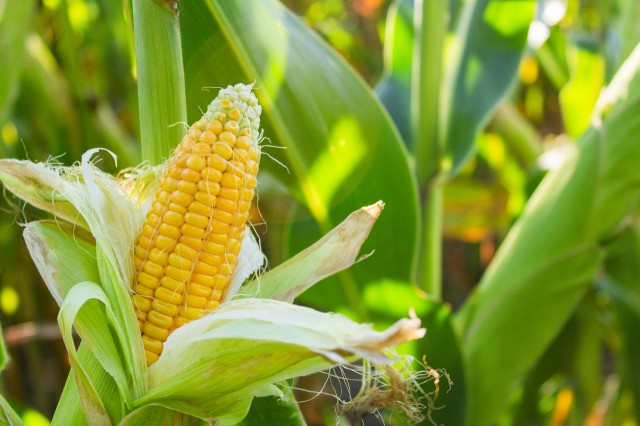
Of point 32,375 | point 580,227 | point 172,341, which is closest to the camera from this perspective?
point 172,341

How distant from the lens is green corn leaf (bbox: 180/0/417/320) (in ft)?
2.73

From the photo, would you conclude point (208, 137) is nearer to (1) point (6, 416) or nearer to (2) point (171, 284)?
(2) point (171, 284)

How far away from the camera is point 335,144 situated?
0.92 m

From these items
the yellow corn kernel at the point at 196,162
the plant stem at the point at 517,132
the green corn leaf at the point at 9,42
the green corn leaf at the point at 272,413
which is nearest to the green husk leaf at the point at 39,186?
the yellow corn kernel at the point at 196,162

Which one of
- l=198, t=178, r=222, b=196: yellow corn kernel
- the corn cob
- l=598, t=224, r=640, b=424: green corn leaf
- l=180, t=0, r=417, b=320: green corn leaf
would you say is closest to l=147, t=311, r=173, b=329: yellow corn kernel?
the corn cob

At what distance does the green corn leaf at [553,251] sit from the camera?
1.03 meters

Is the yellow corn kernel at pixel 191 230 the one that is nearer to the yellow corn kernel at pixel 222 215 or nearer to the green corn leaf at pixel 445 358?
the yellow corn kernel at pixel 222 215

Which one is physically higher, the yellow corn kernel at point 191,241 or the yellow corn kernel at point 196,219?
the yellow corn kernel at point 196,219

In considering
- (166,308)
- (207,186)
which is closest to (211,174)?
(207,186)

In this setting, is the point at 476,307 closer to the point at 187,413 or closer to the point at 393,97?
the point at 393,97

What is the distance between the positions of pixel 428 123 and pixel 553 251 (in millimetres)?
260

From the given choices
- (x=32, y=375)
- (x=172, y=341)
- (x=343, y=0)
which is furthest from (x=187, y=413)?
(x=343, y=0)

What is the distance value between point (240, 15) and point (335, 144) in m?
0.20

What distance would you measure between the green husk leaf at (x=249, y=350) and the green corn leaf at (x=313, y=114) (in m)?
0.39
